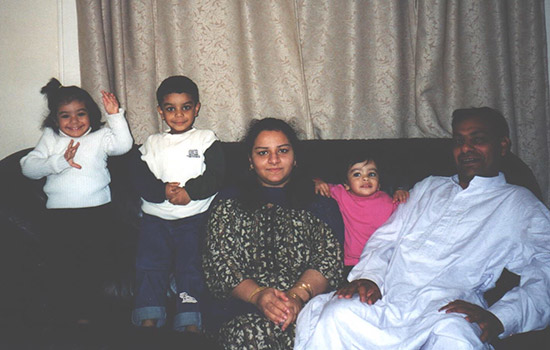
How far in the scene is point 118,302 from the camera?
6.53 feet

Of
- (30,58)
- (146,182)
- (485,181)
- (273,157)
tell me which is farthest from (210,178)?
(30,58)

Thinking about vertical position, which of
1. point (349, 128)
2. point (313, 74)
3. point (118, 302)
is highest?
point (313, 74)

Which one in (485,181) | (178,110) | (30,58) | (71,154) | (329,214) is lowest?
(329,214)

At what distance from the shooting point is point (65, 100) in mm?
2389

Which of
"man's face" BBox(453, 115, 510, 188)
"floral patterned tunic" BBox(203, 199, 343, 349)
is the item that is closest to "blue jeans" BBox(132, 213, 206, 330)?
"floral patterned tunic" BBox(203, 199, 343, 349)

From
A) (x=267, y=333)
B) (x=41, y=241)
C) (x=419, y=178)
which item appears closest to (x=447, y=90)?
(x=419, y=178)

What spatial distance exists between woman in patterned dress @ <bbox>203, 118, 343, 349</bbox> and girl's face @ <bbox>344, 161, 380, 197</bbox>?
0.87ft

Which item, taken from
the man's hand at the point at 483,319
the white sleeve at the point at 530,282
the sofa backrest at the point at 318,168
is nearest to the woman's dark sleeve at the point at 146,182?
the sofa backrest at the point at 318,168

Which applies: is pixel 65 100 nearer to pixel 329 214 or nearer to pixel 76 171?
pixel 76 171

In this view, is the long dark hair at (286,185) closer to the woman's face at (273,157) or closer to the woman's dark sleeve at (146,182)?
the woman's face at (273,157)

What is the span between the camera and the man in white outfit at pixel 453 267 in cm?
134

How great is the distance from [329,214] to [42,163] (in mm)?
1692

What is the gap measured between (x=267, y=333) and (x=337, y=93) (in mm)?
1908

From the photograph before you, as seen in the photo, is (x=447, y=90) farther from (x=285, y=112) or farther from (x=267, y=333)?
(x=267, y=333)
